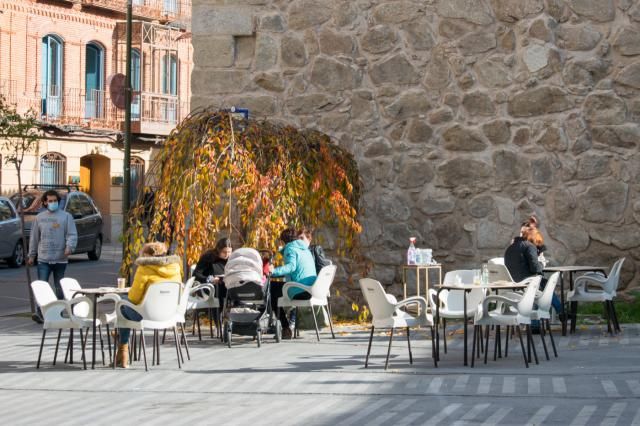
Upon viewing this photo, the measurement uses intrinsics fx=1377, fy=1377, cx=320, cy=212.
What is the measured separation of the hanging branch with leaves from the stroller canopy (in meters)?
0.90

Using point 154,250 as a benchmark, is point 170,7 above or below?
above

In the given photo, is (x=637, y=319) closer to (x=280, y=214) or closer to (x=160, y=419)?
(x=280, y=214)

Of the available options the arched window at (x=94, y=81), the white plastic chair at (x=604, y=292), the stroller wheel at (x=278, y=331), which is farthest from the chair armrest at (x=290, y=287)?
the arched window at (x=94, y=81)

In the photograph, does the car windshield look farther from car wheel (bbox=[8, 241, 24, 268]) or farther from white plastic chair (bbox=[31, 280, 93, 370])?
white plastic chair (bbox=[31, 280, 93, 370])

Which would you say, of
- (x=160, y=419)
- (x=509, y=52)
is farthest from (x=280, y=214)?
(x=160, y=419)

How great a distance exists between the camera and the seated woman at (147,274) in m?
A: 11.9

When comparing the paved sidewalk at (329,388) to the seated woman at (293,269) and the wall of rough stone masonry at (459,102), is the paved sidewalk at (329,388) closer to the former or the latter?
the seated woman at (293,269)

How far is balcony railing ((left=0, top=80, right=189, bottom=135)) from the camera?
130 feet

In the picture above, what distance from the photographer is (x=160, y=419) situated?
9.16 m

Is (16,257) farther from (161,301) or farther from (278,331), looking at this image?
(161,301)

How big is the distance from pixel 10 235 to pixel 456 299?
16715 millimetres

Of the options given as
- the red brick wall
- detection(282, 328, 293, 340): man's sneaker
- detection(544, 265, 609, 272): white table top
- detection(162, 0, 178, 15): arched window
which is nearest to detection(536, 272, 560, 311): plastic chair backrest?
detection(544, 265, 609, 272): white table top

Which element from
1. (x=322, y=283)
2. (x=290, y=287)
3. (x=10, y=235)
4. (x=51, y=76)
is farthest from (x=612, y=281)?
(x=51, y=76)

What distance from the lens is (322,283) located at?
1420 centimetres
